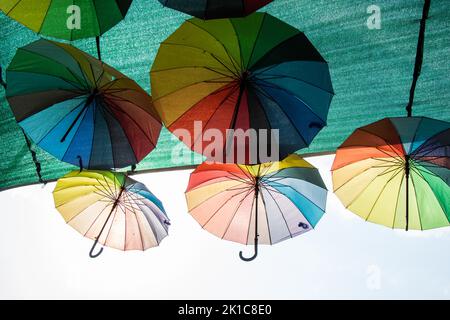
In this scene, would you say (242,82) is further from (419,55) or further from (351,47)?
(419,55)

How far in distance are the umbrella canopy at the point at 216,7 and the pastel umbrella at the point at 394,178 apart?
144cm

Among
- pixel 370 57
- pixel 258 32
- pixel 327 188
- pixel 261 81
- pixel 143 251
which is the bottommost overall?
pixel 143 251

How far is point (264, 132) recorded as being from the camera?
9.87ft

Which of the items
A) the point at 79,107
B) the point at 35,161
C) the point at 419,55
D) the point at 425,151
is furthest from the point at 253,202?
the point at 35,161

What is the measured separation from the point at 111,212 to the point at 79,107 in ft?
4.32

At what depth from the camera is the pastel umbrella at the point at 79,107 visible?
2.80m

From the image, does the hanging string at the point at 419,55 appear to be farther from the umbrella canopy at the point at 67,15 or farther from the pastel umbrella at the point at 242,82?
the umbrella canopy at the point at 67,15

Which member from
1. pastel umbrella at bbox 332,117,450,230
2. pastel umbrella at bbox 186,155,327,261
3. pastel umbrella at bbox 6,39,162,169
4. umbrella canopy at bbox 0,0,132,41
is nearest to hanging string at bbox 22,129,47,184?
pastel umbrella at bbox 6,39,162,169

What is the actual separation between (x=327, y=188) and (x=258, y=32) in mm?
1559

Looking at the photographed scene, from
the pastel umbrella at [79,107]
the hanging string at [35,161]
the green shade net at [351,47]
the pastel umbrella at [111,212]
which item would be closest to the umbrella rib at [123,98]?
the pastel umbrella at [79,107]

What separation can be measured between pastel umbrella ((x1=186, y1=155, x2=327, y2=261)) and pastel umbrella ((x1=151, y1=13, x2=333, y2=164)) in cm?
76

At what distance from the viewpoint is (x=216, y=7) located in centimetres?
249

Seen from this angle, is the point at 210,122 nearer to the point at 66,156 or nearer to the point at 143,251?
the point at 66,156

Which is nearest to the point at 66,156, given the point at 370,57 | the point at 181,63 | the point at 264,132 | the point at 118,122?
the point at 118,122
